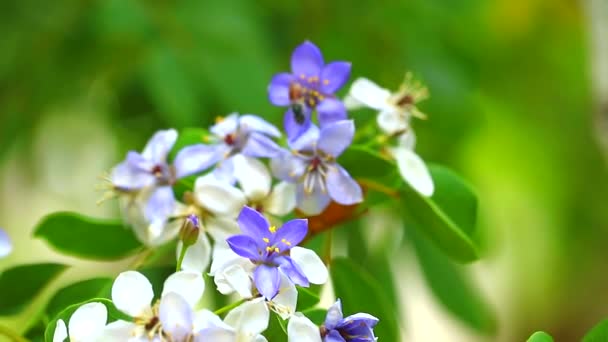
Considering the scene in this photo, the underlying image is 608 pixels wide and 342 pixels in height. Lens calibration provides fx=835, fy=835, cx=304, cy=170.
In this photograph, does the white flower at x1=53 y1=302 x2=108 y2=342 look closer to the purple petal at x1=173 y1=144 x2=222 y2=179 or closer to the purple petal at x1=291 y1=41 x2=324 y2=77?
the purple petal at x1=173 y1=144 x2=222 y2=179

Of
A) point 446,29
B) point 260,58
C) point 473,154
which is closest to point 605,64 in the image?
point 446,29

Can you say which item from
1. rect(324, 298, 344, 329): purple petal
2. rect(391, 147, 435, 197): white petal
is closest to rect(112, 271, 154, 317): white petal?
rect(324, 298, 344, 329): purple petal

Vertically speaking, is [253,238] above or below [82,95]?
below

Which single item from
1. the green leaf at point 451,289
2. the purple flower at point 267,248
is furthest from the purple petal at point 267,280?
the green leaf at point 451,289

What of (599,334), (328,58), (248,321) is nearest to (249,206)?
(248,321)

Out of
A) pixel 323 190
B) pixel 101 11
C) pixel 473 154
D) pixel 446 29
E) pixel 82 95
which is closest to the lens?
pixel 323 190

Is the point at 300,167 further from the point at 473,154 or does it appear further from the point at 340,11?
the point at 473,154

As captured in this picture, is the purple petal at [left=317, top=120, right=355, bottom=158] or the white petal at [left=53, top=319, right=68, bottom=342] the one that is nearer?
the white petal at [left=53, top=319, right=68, bottom=342]
